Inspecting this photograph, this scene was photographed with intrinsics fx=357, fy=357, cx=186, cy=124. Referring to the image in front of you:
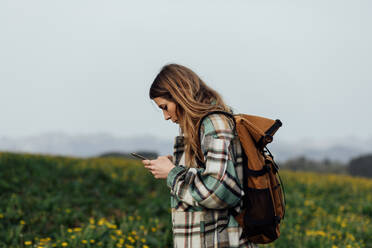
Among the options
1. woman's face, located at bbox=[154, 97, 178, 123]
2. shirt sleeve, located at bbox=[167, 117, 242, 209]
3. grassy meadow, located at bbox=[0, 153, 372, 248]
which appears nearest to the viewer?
shirt sleeve, located at bbox=[167, 117, 242, 209]

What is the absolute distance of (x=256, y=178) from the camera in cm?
222

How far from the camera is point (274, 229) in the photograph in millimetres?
2354

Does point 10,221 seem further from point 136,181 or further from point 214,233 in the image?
point 214,233

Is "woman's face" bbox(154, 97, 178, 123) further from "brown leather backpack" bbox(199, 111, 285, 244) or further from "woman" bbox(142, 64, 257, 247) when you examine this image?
"brown leather backpack" bbox(199, 111, 285, 244)

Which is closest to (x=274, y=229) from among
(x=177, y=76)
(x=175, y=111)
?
(x=175, y=111)

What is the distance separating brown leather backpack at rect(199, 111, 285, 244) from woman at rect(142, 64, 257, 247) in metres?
0.05

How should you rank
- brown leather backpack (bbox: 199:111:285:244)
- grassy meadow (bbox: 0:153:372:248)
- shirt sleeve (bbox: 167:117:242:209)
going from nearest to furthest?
shirt sleeve (bbox: 167:117:242:209), brown leather backpack (bbox: 199:111:285:244), grassy meadow (bbox: 0:153:372:248)

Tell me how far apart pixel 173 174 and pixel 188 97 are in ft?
1.65

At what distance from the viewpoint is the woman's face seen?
7.91ft

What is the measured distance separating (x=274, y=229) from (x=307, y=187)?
28.9 ft

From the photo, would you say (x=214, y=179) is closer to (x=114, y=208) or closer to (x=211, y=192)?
(x=211, y=192)

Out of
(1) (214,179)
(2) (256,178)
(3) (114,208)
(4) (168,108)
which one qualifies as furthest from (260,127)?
(3) (114,208)

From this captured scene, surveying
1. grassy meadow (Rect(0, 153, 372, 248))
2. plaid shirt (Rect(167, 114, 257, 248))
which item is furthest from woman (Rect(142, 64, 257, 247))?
grassy meadow (Rect(0, 153, 372, 248))

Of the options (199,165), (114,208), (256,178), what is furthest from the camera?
(114,208)
